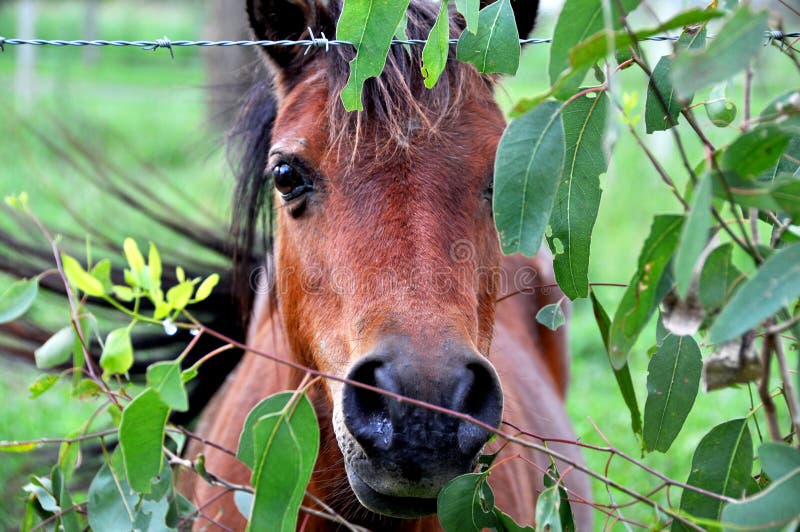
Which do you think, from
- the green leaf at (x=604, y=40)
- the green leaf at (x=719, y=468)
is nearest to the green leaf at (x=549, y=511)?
the green leaf at (x=719, y=468)

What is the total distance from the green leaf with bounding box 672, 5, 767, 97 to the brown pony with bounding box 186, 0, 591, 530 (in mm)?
729

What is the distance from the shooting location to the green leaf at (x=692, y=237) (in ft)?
3.90

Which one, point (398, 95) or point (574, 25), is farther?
point (398, 95)

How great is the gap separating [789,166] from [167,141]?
12493 millimetres

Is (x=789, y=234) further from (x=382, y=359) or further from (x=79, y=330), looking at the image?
(x=79, y=330)

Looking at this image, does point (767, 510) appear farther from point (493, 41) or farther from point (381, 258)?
point (493, 41)

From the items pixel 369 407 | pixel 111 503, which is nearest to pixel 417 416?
pixel 369 407

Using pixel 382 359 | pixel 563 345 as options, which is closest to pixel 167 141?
pixel 563 345

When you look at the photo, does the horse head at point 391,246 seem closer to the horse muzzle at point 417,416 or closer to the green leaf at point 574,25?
the horse muzzle at point 417,416

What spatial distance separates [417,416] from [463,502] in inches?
8.9

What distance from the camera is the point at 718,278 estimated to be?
1354mm

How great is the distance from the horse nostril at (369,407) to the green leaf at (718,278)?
610 mm

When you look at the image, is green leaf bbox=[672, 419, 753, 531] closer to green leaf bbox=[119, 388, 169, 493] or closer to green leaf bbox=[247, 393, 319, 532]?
green leaf bbox=[247, 393, 319, 532]

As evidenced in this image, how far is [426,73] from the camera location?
1878 millimetres
